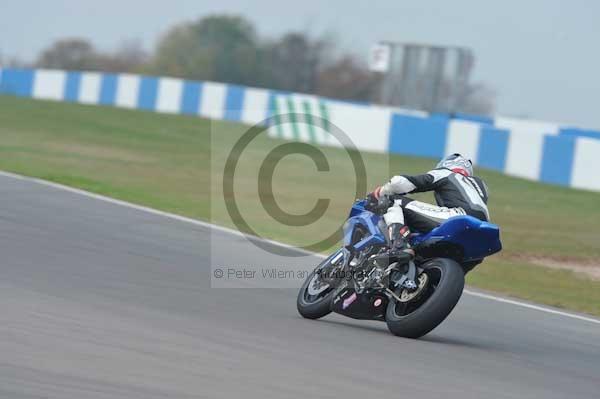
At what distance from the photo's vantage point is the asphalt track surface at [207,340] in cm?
598

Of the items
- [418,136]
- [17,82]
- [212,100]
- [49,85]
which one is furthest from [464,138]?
[17,82]

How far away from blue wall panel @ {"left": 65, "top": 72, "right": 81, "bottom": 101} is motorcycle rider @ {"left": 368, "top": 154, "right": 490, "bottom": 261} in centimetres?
3882

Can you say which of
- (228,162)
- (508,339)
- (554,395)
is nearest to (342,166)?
(228,162)

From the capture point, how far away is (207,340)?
7129 millimetres

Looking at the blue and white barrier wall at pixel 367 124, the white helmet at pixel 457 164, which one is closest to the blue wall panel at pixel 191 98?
the blue and white barrier wall at pixel 367 124

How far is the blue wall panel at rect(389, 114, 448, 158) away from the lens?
1131 inches

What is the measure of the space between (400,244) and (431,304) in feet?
2.00

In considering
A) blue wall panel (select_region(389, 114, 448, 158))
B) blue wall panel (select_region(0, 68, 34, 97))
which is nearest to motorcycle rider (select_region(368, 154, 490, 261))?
blue wall panel (select_region(389, 114, 448, 158))

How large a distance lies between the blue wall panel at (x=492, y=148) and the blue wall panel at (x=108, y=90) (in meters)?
21.6

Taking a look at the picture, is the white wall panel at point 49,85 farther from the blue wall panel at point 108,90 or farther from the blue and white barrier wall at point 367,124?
the blue wall panel at point 108,90

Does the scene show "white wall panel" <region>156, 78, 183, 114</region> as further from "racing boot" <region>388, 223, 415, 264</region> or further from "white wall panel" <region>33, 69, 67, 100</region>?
"racing boot" <region>388, 223, 415, 264</region>

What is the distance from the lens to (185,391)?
5.72 m

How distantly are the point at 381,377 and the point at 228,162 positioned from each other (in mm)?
20696

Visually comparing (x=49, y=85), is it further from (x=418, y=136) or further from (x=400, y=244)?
(x=400, y=244)
